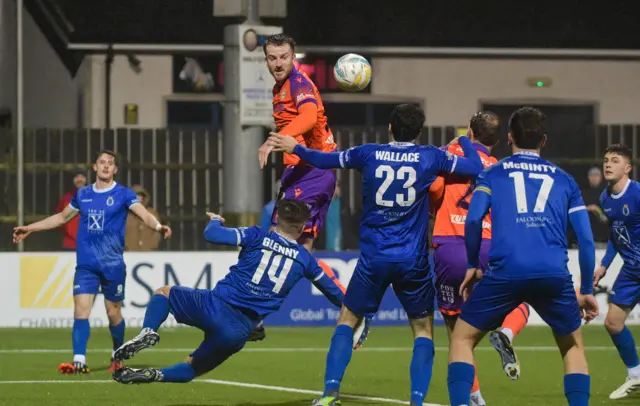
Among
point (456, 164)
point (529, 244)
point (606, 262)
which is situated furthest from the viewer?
point (606, 262)

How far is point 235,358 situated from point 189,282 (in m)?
4.11

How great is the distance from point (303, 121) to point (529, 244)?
99.6 inches

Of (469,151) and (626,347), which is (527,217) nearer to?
(469,151)

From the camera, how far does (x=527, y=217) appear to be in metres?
8.20

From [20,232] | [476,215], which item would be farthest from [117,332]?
[476,215]

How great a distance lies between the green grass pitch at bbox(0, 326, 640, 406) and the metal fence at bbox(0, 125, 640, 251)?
3.19 metres

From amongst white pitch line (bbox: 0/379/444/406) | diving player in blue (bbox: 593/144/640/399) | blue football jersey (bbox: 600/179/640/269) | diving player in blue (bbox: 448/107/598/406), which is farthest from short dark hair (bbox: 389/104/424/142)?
blue football jersey (bbox: 600/179/640/269)

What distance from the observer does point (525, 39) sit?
26.2 metres

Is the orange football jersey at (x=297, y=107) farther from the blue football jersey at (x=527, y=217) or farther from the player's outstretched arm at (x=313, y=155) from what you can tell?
the blue football jersey at (x=527, y=217)

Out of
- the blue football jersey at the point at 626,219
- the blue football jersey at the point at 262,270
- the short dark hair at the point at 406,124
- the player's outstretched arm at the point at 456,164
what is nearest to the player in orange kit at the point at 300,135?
the blue football jersey at the point at 262,270

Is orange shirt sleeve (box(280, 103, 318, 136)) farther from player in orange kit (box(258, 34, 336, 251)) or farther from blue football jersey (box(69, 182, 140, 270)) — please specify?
blue football jersey (box(69, 182, 140, 270))

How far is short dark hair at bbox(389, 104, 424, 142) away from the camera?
9.27 metres

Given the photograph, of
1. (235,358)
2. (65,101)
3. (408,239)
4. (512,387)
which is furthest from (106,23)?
(408,239)

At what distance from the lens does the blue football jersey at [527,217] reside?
26.8ft
